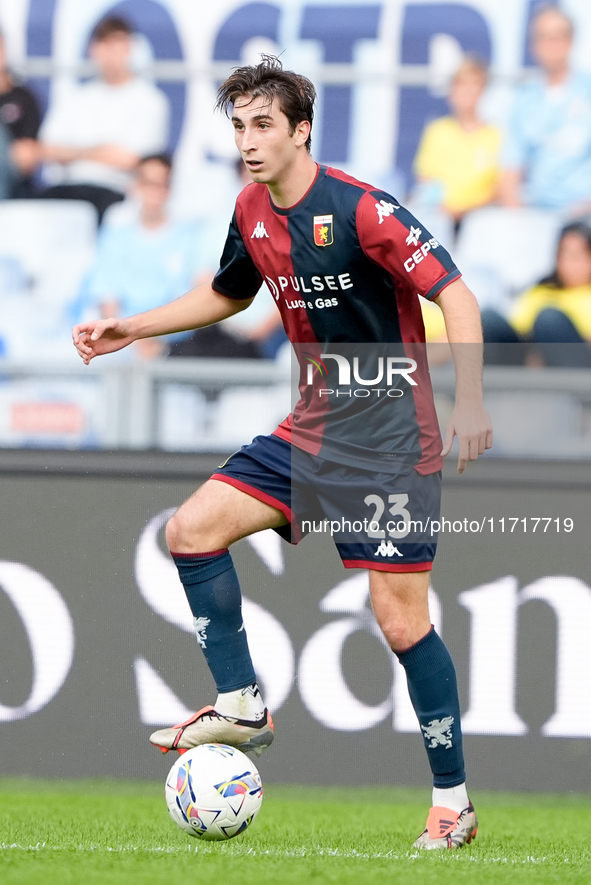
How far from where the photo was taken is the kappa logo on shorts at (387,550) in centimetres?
334

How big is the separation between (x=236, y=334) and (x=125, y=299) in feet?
2.59

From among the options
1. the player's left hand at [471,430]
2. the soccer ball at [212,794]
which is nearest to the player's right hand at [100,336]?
the player's left hand at [471,430]

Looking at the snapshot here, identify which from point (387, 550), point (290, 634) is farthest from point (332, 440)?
point (290, 634)

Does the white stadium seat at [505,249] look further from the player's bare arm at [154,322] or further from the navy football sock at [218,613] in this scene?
the navy football sock at [218,613]

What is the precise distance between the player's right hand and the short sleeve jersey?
442mm

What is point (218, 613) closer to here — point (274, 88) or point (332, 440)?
point (332, 440)

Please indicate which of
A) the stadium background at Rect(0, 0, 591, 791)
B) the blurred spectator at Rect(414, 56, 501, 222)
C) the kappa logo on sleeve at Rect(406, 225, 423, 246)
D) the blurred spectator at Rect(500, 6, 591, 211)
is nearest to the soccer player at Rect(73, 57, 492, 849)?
the kappa logo on sleeve at Rect(406, 225, 423, 246)

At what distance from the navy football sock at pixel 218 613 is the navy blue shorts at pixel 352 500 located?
234 millimetres

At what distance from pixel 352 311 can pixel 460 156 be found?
4.59 meters

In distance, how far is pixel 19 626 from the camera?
4.86 metres

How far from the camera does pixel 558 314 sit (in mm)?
6805

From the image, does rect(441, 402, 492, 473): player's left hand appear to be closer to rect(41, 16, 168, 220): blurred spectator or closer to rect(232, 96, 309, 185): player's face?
rect(232, 96, 309, 185): player's face

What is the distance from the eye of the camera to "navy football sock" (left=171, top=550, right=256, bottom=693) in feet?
11.0

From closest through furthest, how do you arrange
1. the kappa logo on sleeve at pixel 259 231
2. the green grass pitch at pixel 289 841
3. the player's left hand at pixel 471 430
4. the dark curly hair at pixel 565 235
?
the green grass pitch at pixel 289 841 → the player's left hand at pixel 471 430 → the kappa logo on sleeve at pixel 259 231 → the dark curly hair at pixel 565 235
